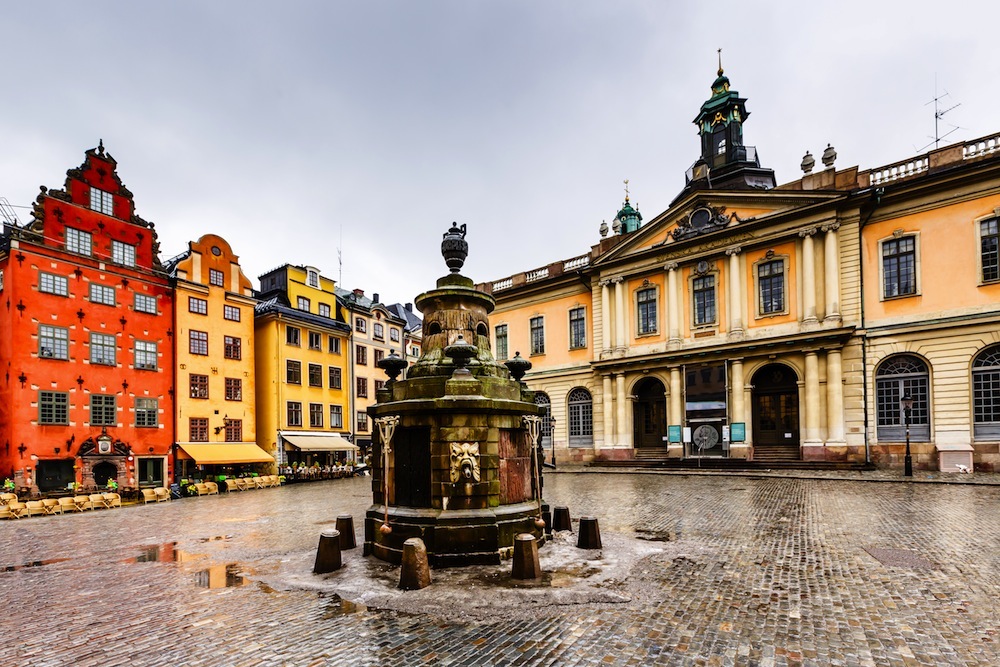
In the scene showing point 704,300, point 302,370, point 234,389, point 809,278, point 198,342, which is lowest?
point 234,389

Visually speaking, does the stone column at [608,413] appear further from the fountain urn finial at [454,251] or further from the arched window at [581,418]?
the fountain urn finial at [454,251]

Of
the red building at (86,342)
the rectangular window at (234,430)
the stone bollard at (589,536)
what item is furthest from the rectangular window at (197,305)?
the stone bollard at (589,536)

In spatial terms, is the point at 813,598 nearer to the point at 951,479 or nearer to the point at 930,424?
the point at 951,479

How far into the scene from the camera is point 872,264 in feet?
94.3

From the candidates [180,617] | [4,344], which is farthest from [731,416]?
[4,344]

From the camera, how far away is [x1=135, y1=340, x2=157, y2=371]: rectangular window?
3097cm

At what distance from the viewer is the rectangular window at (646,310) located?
36625 millimetres

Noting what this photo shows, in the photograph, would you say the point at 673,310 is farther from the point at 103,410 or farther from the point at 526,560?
the point at 103,410

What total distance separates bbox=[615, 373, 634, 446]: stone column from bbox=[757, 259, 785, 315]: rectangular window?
9473mm

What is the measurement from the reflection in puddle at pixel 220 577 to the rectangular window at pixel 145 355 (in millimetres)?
24993

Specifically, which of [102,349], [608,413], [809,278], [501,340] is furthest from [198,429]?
[809,278]

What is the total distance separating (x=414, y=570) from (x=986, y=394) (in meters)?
28.6

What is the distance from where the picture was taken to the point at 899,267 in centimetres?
2800

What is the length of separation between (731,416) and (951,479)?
35.9 feet
